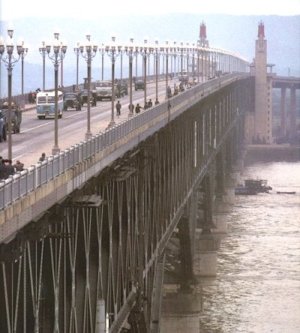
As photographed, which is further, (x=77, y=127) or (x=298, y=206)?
(x=298, y=206)

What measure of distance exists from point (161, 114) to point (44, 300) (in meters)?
38.5

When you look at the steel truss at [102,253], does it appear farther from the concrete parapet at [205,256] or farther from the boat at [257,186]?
the boat at [257,186]

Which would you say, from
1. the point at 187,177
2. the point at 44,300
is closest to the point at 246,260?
the point at 187,177

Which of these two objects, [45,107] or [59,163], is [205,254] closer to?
[45,107]

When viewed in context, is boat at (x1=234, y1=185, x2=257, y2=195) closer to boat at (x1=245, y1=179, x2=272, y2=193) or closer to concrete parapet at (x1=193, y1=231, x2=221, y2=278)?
boat at (x1=245, y1=179, x2=272, y2=193)

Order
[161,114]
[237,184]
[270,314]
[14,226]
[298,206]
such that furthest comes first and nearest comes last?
1. [237,184]
2. [298,206]
3. [270,314]
4. [161,114]
5. [14,226]

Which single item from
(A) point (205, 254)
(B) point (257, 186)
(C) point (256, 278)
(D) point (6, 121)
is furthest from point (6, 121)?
(B) point (257, 186)

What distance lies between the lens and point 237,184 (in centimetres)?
19338

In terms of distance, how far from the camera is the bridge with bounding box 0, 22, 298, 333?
31609 millimetres

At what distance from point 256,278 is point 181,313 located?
26.5m

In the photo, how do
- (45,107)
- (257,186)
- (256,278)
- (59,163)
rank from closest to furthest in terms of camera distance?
(59,163)
(45,107)
(256,278)
(257,186)

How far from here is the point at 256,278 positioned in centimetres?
10825

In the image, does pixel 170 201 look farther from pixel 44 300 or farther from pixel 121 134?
pixel 44 300

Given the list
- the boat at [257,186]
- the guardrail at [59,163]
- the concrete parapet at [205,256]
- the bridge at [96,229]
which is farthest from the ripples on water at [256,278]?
the guardrail at [59,163]
